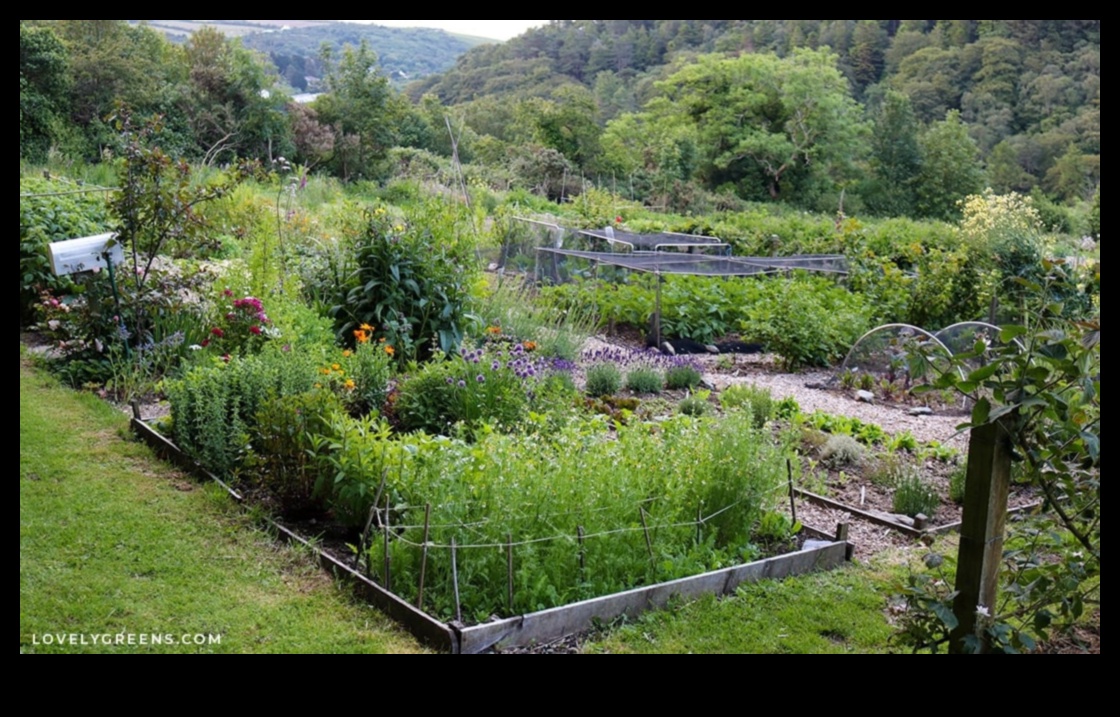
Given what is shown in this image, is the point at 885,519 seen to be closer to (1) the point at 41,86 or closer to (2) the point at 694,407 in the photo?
(2) the point at 694,407

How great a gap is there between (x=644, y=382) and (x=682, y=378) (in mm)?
384

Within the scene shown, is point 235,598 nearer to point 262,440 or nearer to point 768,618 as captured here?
point 262,440

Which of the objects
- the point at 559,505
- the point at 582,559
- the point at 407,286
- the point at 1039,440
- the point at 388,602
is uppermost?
the point at 1039,440

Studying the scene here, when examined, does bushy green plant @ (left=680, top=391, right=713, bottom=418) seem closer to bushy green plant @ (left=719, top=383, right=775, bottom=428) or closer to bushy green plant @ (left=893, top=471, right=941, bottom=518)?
bushy green plant @ (left=719, top=383, right=775, bottom=428)

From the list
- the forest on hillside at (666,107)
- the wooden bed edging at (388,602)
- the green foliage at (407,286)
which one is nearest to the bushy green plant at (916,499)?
the wooden bed edging at (388,602)

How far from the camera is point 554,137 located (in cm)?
2119

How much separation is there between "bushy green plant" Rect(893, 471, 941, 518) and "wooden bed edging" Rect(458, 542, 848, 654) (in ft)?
2.77

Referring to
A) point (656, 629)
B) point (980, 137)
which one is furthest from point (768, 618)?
point (980, 137)

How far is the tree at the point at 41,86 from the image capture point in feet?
49.3

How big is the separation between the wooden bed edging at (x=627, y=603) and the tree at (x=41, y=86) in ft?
48.1

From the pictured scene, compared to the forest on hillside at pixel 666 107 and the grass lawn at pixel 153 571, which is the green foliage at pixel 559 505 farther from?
the forest on hillside at pixel 666 107

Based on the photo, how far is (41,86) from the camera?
15.6 m

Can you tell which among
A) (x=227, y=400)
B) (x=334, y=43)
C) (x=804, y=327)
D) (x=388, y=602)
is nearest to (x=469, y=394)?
(x=227, y=400)
